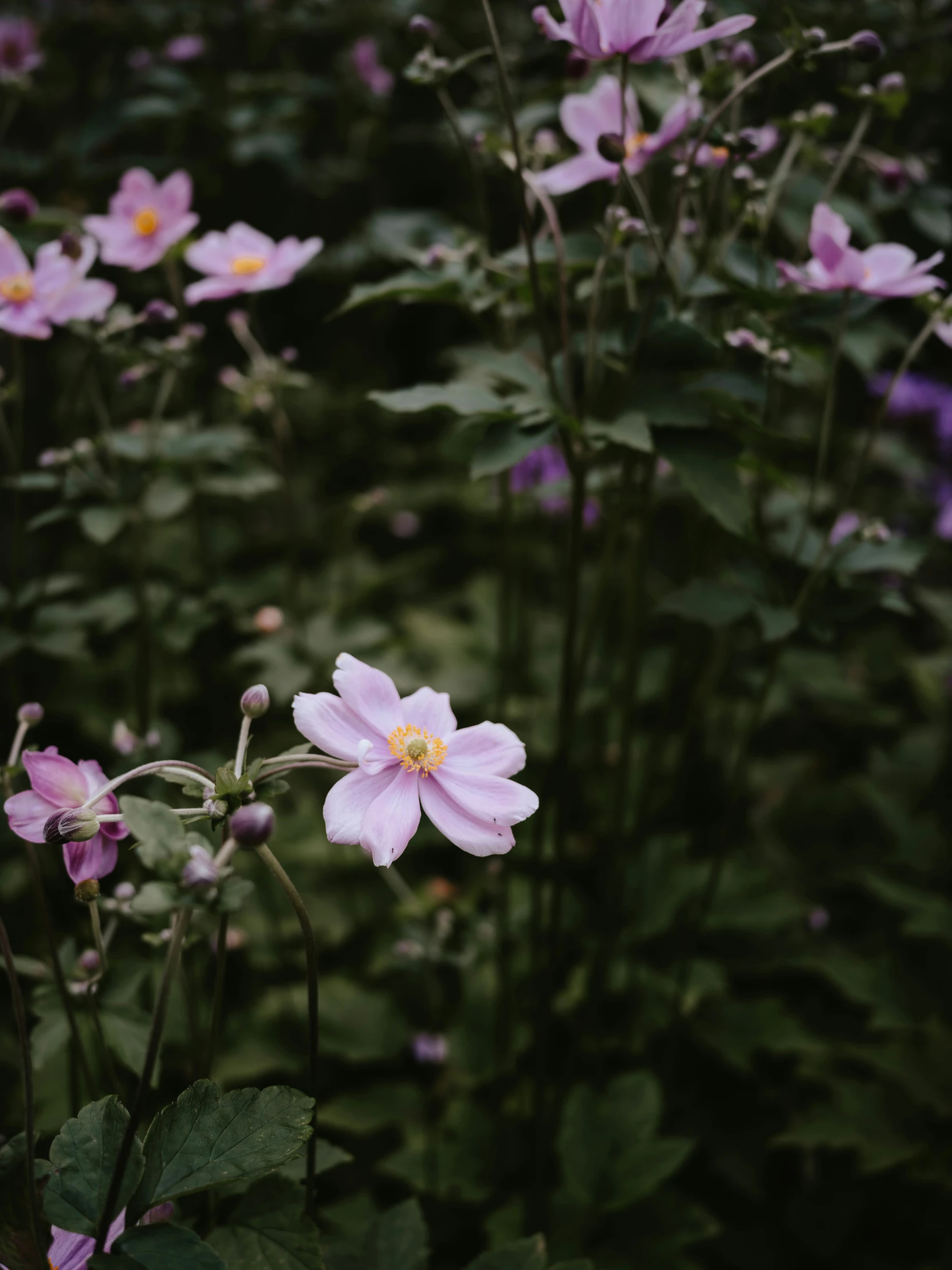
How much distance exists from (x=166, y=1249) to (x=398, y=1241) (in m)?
0.44

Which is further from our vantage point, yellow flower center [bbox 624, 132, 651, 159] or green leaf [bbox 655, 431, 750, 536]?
yellow flower center [bbox 624, 132, 651, 159]

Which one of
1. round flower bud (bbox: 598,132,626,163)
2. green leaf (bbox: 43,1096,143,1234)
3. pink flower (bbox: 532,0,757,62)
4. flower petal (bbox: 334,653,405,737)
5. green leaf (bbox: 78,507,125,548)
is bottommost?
green leaf (bbox: 78,507,125,548)

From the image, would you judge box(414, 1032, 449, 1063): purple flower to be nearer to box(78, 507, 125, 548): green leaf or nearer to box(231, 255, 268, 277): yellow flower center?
box(78, 507, 125, 548): green leaf

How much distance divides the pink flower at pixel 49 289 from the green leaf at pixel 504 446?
2.04 ft

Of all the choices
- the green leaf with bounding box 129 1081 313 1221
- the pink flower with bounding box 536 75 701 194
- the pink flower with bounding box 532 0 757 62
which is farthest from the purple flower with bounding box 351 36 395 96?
the green leaf with bounding box 129 1081 313 1221

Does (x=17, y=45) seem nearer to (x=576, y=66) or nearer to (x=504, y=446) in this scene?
(x=576, y=66)

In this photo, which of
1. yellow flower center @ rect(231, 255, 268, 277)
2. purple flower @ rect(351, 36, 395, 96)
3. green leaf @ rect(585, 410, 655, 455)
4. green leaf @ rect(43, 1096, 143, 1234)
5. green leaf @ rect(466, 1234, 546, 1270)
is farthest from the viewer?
purple flower @ rect(351, 36, 395, 96)

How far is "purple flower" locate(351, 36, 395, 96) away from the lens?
296cm

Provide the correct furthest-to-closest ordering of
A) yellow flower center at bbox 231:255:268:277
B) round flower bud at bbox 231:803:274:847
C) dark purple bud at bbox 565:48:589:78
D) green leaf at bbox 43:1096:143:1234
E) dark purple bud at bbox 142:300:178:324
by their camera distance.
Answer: yellow flower center at bbox 231:255:268:277 → dark purple bud at bbox 142:300:178:324 → dark purple bud at bbox 565:48:589:78 → green leaf at bbox 43:1096:143:1234 → round flower bud at bbox 231:803:274:847

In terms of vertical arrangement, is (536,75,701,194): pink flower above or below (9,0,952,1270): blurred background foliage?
above

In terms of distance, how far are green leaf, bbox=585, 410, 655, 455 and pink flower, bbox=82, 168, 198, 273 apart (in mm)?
807

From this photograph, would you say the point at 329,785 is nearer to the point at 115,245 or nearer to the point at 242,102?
the point at 115,245

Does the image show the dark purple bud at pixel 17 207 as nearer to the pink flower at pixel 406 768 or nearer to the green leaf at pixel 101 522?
the green leaf at pixel 101 522

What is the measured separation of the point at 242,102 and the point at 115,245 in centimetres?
135
